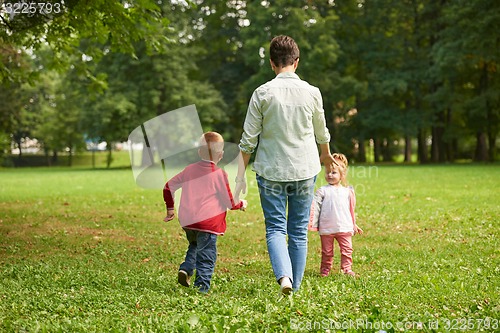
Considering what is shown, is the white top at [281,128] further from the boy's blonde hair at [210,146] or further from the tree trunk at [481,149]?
the tree trunk at [481,149]

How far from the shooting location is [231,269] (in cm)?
750

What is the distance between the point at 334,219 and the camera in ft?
22.9

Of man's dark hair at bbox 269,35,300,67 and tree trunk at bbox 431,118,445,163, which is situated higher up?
man's dark hair at bbox 269,35,300,67

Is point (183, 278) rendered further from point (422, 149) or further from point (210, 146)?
point (422, 149)

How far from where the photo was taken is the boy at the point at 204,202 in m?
5.98

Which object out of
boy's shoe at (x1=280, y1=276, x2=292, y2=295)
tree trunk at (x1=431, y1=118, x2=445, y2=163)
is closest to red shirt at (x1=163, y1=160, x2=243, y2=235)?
boy's shoe at (x1=280, y1=276, x2=292, y2=295)

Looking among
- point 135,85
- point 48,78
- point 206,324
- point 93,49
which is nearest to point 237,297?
point 206,324

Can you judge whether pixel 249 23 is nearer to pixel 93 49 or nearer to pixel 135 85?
pixel 135 85

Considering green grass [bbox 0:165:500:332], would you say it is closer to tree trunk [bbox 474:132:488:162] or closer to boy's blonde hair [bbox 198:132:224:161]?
boy's blonde hair [bbox 198:132:224:161]

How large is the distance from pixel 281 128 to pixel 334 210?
2.04m

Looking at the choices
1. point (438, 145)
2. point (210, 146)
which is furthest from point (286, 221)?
point (438, 145)

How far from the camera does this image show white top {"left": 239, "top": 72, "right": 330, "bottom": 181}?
533 cm

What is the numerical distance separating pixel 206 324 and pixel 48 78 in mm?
67400

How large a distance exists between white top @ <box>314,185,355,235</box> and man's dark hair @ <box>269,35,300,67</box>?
2.24 meters
